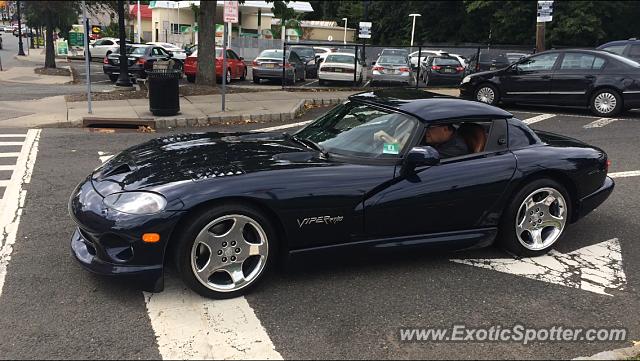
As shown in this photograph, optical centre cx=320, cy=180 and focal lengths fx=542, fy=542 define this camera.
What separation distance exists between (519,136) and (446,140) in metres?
0.73

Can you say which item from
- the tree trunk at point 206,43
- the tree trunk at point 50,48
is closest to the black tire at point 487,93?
the tree trunk at point 206,43

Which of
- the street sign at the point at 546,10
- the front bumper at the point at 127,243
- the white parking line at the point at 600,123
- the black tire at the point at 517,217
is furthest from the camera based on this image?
the street sign at the point at 546,10

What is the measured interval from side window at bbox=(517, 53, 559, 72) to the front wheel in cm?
85

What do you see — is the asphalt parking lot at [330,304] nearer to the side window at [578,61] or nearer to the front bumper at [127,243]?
the front bumper at [127,243]

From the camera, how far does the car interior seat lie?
4570 millimetres

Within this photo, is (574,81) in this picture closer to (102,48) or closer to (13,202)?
(13,202)

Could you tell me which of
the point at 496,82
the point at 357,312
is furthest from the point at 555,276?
the point at 496,82

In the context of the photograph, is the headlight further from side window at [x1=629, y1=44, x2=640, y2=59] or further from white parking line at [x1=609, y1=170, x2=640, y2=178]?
side window at [x1=629, y1=44, x2=640, y2=59]

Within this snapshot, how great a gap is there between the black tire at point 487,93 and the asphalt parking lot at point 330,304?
918cm

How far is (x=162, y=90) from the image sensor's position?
12016 mm

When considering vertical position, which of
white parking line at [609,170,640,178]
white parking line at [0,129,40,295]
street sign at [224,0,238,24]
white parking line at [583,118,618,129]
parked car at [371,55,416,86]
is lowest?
white parking line at [0,129,40,295]

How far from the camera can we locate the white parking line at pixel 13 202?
4.54m

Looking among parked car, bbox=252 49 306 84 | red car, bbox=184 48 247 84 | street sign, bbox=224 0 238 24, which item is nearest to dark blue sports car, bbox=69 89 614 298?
street sign, bbox=224 0 238 24

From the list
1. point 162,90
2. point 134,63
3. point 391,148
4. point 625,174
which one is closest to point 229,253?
point 391,148
